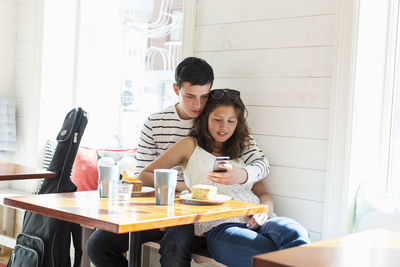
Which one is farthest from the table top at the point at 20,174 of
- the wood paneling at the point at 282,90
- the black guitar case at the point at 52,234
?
the wood paneling at the point at 282,90

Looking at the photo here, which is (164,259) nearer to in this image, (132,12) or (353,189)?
(353,189)

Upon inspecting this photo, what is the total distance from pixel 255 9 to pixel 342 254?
1.71 m

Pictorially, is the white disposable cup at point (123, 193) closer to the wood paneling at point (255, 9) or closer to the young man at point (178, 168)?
the young man at point (178, 168)

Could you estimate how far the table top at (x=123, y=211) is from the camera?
5.24 feet

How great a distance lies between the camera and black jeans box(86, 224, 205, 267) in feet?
7.13

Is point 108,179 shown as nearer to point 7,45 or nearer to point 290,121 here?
point 290,121

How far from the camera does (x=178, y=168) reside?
2.57 metres

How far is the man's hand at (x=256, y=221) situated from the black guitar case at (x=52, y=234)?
853 mm

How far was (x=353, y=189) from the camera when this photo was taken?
2381 mm

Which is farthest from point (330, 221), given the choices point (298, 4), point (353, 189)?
point (298, 4)

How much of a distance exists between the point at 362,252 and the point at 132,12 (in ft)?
9.26

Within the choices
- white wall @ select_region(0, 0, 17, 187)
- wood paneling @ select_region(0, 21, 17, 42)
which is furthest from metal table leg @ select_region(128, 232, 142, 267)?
wood paneling @ select_region(0, 21, 17, 42)

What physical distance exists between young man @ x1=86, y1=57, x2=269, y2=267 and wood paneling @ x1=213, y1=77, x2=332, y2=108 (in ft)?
0.83

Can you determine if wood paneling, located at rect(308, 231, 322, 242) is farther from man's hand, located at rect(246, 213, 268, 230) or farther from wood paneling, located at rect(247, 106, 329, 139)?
wood paneling, located at rect(247, 106, 329, 139)
